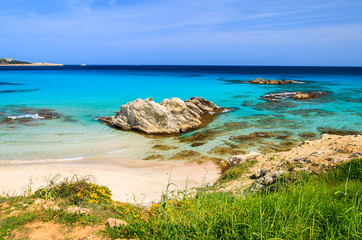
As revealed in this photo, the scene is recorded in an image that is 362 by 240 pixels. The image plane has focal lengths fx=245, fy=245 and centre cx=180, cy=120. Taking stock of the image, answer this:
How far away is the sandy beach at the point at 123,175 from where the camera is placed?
1150cm

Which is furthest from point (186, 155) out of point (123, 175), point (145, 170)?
point (123, 175)

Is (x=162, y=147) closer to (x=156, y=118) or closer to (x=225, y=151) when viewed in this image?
(x=225, y=151)

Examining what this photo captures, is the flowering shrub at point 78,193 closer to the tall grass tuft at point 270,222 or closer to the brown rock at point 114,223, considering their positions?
the brown rock at point 114,223

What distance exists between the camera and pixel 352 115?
→ 101 feet

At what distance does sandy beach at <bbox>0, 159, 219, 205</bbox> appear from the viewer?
11500 mm

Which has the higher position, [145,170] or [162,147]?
[162,147]

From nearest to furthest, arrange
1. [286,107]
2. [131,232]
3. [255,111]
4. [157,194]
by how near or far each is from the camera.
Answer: [131,232] < [157,194] < [255,111] < [286,107]

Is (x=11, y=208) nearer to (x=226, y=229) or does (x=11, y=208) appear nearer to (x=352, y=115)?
(x=226, y=229)

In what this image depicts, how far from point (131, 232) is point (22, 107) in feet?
116

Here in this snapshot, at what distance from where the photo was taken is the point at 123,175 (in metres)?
13.7

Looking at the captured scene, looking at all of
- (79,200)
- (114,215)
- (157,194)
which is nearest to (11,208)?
(79,200)

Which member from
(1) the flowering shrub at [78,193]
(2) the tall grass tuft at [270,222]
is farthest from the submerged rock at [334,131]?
(1) the flowering shrub at [78,193]

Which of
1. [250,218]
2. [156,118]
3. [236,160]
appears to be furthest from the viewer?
[156,118]

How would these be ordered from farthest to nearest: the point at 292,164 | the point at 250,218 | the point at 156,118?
the point at 156,118
the point at 292,164
the point at 250,218
